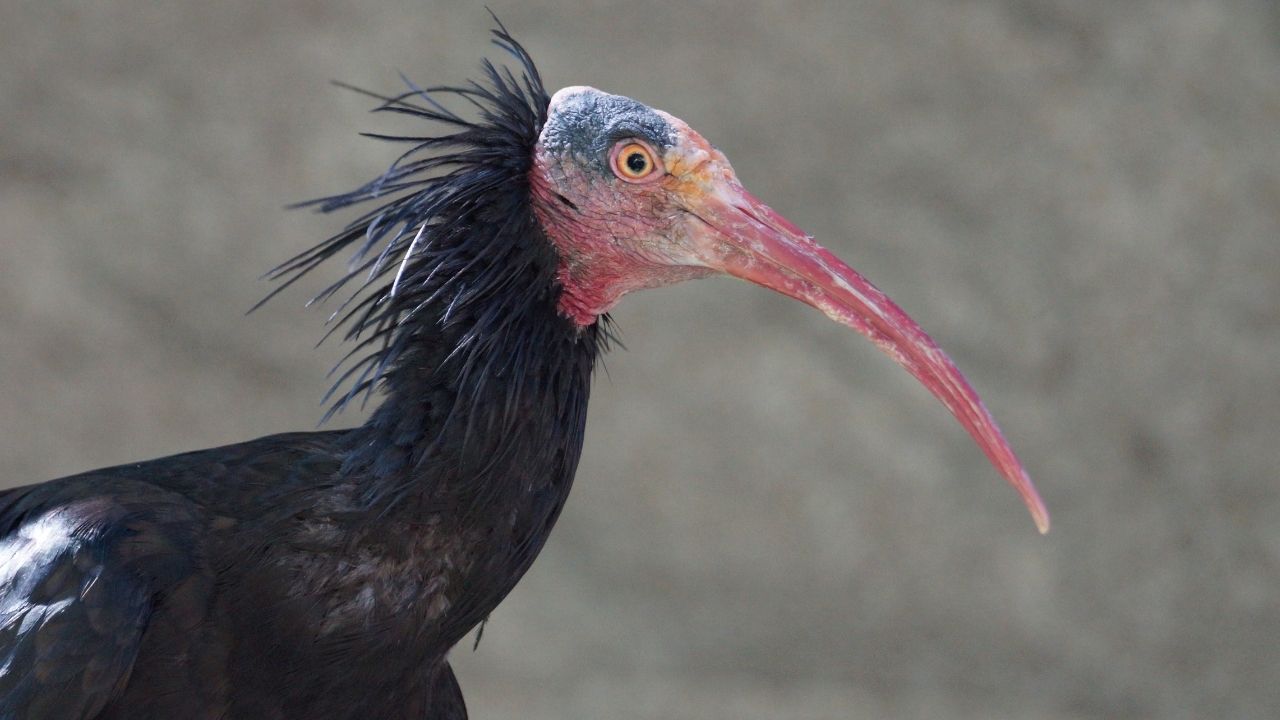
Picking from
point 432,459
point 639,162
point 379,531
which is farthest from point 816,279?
point 379,531

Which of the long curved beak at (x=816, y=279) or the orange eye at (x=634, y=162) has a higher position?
the orange eye at (x=634, y=162)

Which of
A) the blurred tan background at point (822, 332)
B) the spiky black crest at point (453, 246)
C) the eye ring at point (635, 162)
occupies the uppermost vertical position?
the blurred tan background at point (822, 332)

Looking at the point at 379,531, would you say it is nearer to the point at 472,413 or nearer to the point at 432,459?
the point at 432,459

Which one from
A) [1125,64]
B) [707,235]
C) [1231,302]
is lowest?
[707,235]

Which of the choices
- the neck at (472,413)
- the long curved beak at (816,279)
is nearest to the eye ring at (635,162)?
the long curved beak at (816,279)

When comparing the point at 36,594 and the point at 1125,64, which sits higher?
the point at 1125,64

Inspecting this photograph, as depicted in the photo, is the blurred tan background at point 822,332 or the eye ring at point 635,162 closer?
the eye ring at point 635,162

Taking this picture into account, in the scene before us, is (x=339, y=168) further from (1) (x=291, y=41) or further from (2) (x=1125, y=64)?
(2) (x=1125, y=64)

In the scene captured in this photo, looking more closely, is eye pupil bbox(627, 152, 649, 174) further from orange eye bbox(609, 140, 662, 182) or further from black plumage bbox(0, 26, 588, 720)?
black plumage bbox(0, 26, 588, 720)

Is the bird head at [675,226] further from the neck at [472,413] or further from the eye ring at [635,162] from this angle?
the neck at [472,413]

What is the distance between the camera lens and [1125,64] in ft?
24.0

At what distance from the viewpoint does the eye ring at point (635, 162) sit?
311 centimetres

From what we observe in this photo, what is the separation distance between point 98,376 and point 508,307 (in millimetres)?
4711

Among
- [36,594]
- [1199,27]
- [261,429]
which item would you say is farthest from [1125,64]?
[36,594]
